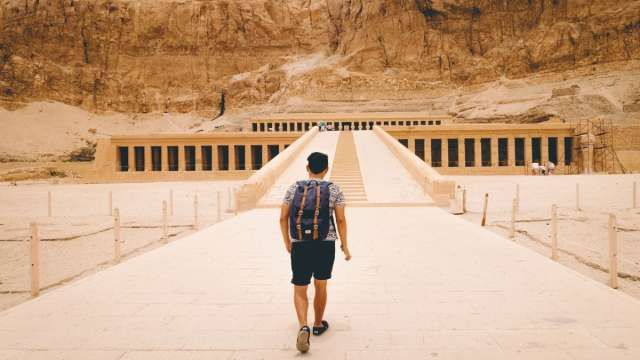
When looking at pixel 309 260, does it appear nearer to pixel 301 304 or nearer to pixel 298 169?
pixel 301 304

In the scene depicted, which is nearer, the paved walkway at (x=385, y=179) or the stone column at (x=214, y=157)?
the paved walkway at (x=385, y=179)

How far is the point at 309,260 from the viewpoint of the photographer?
4.42 meters

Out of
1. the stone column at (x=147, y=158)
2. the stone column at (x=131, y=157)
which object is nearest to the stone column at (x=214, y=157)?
the stone column at (x=147, y=158)

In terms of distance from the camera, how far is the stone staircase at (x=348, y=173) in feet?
54.8

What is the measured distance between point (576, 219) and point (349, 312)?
11163mm

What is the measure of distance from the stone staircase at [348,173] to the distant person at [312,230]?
36.6ft

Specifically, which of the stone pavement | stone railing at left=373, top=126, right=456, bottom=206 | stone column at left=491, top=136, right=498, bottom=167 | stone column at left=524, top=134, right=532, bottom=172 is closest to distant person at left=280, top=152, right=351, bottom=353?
the stone pavement

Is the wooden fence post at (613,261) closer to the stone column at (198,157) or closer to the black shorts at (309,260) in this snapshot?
the black shorts at (309,260)

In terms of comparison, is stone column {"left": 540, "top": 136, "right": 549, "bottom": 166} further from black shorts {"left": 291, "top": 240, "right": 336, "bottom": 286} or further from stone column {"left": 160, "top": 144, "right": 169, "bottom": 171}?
black shorts {"left": 291, "top": 240, "right": 336, "bottom": 286}

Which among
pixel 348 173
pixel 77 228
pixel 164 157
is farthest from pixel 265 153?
pixel 77 228

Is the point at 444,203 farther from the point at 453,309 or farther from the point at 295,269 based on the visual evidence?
the point at 295,269

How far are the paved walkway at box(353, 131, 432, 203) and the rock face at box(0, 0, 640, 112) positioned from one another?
34.8 m

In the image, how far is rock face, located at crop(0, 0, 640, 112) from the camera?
193ft

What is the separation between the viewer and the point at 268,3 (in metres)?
78.2
